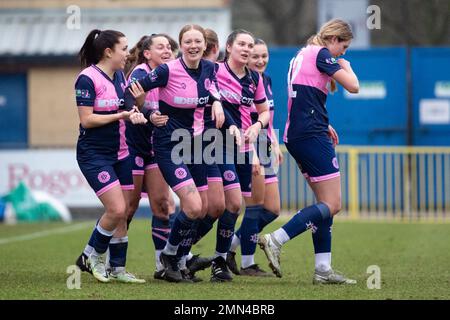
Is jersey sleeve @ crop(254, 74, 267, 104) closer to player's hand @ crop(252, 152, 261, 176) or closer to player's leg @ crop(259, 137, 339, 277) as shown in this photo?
player's hand @ crop(252, 152, 261, 176)

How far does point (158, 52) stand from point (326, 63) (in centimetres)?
169

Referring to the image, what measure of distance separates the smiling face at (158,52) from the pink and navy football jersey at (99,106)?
0.65 meters

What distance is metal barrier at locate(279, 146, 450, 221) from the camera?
18906 millimetres

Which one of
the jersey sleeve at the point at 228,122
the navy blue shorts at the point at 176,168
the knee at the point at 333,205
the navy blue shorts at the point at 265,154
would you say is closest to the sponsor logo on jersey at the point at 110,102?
the navy blue shorts at the point at 176,168

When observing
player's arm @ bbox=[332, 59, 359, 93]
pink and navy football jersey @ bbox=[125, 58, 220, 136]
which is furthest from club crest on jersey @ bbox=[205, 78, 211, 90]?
player's arm @ bbox=[332, 59, 359, 93]

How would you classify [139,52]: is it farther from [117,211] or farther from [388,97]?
[388,97]


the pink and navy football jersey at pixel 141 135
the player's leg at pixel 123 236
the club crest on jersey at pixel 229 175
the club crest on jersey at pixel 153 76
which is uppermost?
the club crest on jersey at pixel 153 76

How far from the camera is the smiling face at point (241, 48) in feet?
30.7

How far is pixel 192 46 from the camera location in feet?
29.3

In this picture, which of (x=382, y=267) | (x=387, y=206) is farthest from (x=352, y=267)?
(x=387, y=206)

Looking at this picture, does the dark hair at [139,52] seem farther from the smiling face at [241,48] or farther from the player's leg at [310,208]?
the player's leg at [310,208]

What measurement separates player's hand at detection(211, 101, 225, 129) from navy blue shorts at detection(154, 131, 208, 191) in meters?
0.36
